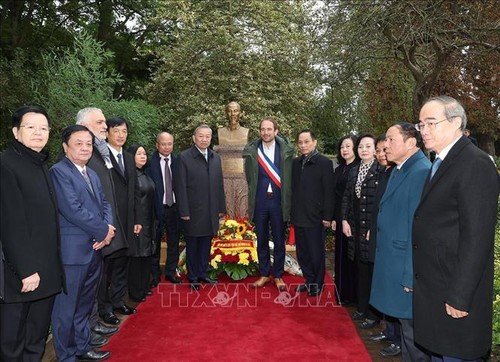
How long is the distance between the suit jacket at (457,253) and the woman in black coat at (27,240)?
2305mm

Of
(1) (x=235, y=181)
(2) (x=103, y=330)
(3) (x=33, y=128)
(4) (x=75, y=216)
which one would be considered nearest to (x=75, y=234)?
(4) (x=75, y=216)

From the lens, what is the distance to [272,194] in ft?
18.3

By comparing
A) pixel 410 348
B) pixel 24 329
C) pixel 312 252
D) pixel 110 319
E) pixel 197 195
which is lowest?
pixel 110 319

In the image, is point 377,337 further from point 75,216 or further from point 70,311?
point 75,216

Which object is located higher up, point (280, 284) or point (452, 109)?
point (452, 109)

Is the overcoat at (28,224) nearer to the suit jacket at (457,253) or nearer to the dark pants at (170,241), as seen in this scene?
the suit jacket at (457,253)

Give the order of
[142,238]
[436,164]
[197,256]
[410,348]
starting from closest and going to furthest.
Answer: [436,164]
[410,348]
[142,238]
[197,256]

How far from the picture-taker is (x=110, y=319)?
4477mm

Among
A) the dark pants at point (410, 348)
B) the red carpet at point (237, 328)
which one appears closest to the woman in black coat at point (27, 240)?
the red carpet at point (237, 328)

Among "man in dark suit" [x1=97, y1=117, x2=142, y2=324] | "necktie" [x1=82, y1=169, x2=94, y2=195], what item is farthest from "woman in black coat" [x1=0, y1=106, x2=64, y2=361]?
"man in dark suit" [x1=97, y1=117, x2=142, y2=324]

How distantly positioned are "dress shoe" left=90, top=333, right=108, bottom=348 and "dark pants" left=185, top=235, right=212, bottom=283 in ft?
6.14

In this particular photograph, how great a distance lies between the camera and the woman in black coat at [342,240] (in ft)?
16.6

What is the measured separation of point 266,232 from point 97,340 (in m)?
2.46

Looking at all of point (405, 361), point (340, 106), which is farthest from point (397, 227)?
point (340, 106)
